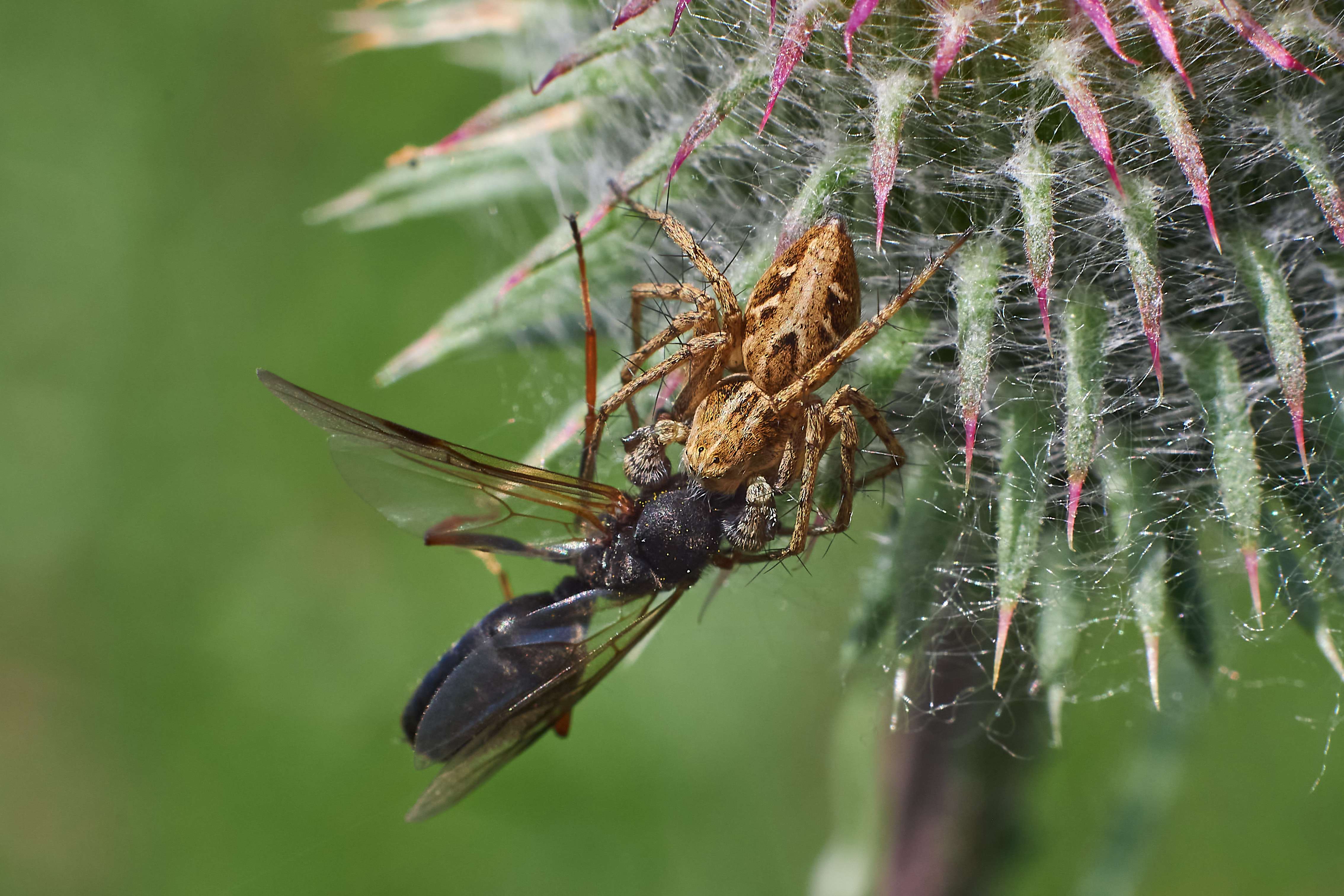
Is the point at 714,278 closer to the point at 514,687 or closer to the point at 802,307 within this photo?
the point at 802,307

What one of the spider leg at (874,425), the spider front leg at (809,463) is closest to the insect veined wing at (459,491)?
the spider front leg at (809,463)

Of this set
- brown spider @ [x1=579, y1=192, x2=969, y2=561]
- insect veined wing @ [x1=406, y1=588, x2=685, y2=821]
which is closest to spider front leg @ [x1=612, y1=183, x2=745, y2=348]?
brown spider @ [x1=579, y1=192, x2=969, y2=561]

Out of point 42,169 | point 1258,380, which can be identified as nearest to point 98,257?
point 42,169

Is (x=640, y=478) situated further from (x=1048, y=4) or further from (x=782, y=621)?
(x=782, y=621)

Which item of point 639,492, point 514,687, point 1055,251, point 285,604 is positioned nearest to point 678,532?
point 639,492

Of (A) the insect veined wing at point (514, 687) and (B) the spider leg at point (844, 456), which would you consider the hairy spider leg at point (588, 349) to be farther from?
(B) the spider leg at point (844, 456)

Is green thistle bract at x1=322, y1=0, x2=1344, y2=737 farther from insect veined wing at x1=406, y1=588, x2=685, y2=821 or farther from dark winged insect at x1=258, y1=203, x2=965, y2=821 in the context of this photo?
insect veined wing at x1=406, y1=588, x2=685, y2=821
